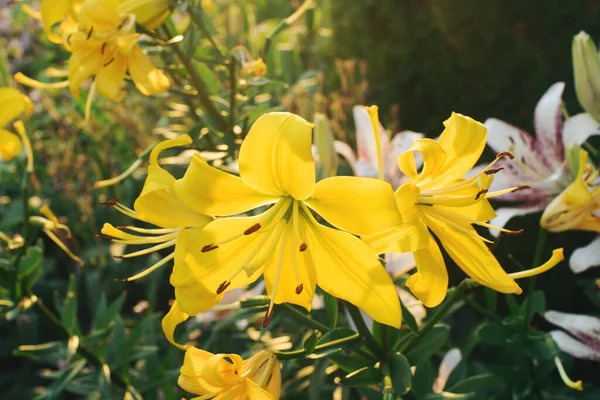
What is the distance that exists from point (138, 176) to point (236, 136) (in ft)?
3.16

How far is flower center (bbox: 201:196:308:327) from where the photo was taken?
25.1 inches

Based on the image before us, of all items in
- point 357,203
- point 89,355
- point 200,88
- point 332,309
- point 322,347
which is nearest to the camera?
point 357,203

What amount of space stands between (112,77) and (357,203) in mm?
483

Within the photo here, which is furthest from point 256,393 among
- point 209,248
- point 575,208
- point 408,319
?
point 575,208

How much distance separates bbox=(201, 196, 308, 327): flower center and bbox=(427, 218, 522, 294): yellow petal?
6.0 inches

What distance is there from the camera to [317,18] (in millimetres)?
2822

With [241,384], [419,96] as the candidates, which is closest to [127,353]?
[241,384]

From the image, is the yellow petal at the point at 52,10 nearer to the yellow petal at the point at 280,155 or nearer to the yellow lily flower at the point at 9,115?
the yellow lily flower at the point at 9,115

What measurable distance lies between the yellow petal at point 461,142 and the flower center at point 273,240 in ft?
0.56

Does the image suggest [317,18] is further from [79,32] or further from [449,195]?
[449,195]

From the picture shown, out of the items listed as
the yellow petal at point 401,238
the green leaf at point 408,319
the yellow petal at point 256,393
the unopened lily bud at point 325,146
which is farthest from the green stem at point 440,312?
the unopened lily bud at point 325,146

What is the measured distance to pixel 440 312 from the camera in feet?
2.39

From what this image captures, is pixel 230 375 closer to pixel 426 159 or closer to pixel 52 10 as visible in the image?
pixel 426 159

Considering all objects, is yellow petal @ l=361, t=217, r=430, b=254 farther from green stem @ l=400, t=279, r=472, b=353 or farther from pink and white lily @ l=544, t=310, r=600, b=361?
pink and white lily @ l=544, t=310, r=600, b=361
